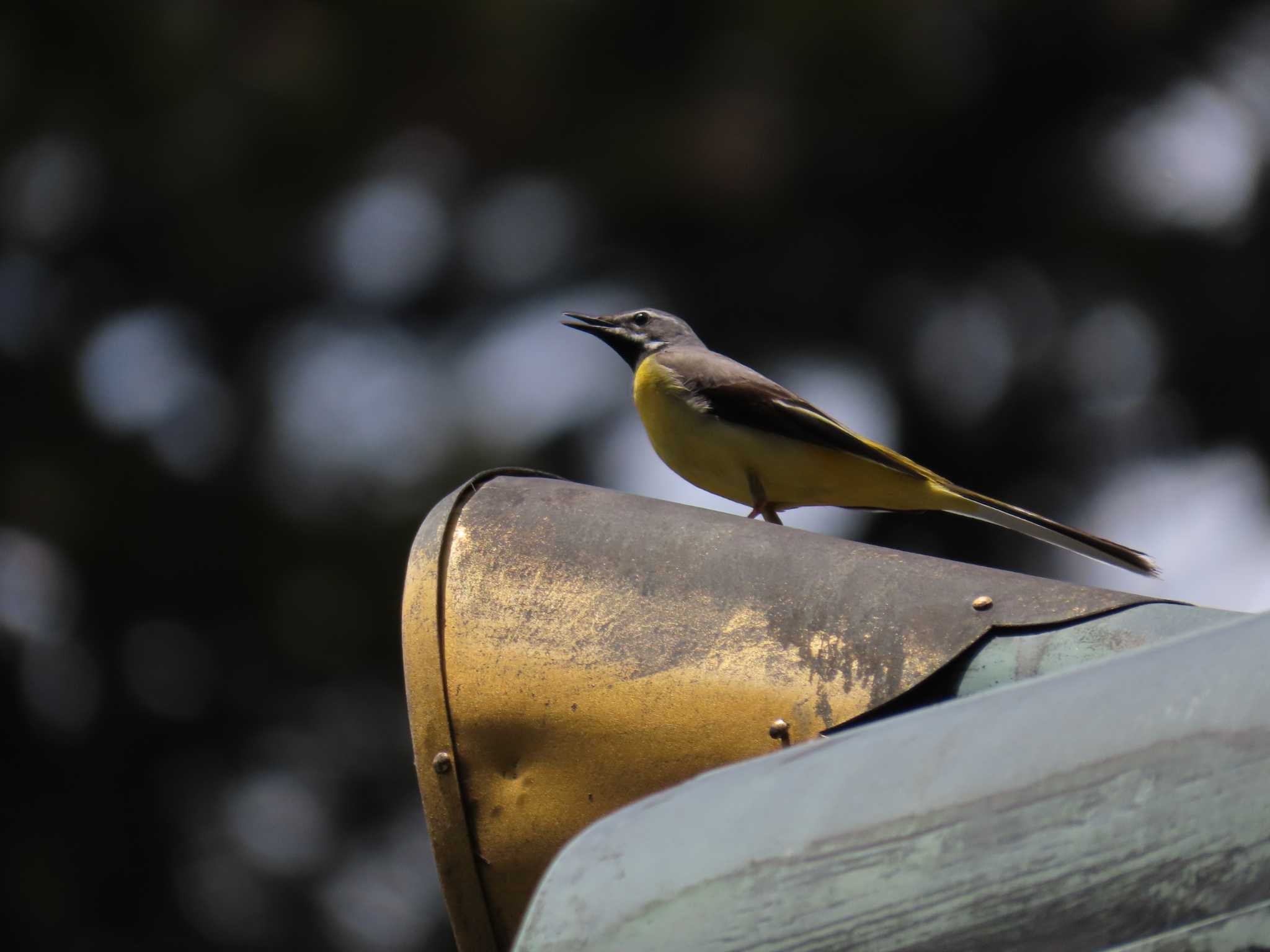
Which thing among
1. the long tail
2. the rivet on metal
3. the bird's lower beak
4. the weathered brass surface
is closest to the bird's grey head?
the bird's lower beak

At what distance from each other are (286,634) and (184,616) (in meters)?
0.76

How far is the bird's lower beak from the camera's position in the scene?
241 inches

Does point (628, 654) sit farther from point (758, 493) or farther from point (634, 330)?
point (634, 330)

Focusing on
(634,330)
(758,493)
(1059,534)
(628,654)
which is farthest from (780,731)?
(634,330)

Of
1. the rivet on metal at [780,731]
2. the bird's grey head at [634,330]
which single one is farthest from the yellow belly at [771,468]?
the rivet on metal at [780,731]

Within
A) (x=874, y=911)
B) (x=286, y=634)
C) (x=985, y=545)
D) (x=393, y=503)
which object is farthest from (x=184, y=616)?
(x=874, y=911)

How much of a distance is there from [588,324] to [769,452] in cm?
144

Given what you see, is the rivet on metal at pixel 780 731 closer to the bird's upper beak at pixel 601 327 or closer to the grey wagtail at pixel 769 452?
the grey wagtail at pixel 769 452

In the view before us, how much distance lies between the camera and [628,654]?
8.34 ft

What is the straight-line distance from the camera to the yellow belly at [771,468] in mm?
4988

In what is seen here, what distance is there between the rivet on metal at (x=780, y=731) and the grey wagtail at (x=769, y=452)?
2.47 meters

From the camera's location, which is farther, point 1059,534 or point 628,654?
point 1059,534

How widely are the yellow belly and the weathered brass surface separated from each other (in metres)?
2.25

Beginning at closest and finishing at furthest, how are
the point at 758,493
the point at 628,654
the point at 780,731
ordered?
the point at 780,731, the point at 628,654, the point at 758,493
